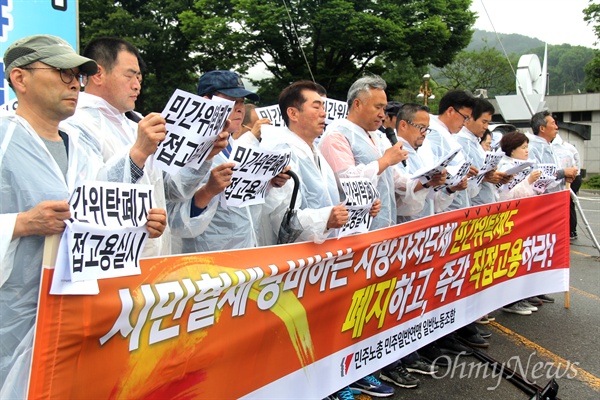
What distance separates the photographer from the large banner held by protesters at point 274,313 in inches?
68.9

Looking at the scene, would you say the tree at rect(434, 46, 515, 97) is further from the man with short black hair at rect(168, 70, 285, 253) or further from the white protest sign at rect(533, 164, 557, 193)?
the man with short black hair at rect(168, 70, 285, 253)

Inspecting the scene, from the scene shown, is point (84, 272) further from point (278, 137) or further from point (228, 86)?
point (278, 137)

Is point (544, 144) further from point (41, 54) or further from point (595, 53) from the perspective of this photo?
point (595, 53)

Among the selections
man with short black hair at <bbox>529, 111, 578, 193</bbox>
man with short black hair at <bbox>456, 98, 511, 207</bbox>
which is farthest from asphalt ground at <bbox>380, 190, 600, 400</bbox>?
man with short black hair at <bbox>529, 111, 578, 193</bbox>

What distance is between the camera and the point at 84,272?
65.5 inches

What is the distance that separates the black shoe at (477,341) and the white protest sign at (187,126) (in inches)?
117

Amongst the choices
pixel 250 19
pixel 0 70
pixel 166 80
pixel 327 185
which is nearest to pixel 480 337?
pixel 327 185

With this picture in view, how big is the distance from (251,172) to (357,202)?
2.14ft

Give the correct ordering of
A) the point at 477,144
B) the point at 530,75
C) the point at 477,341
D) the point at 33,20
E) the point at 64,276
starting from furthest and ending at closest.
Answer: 1. the point at 530,75
2. the point at 477,144
3. the point at 33,20
4. the point at 477,341
5. the point at 64,276

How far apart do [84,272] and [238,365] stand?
890 millimetres

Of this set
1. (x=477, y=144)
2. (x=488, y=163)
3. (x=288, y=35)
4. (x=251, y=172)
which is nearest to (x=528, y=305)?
(x=477, y=144)

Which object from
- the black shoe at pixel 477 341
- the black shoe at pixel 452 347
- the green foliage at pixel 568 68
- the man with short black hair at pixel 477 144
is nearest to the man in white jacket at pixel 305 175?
the black shoe at pixel 452 347

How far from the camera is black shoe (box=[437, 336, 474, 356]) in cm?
405

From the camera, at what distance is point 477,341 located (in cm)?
423
